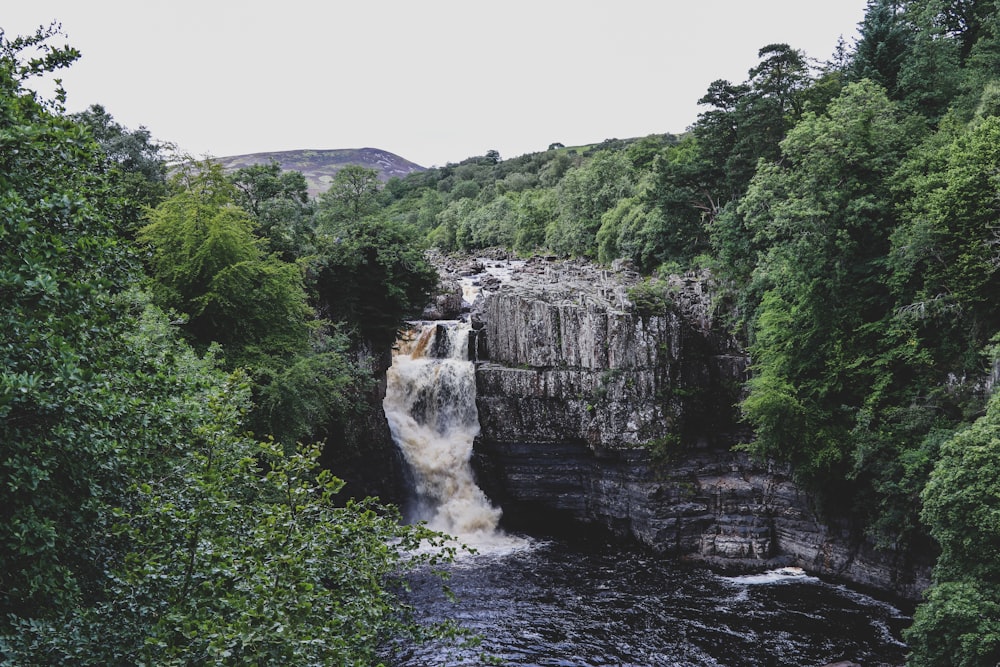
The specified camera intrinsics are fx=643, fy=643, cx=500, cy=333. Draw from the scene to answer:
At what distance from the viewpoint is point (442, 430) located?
35.0 m

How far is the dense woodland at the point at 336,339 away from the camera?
7.96 metres

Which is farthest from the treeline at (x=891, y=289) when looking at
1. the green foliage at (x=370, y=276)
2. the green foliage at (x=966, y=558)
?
the green foliage at (x=370, y=276)

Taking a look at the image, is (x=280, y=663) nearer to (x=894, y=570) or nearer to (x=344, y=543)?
(x=344, y=543)

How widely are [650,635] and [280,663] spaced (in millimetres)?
18338

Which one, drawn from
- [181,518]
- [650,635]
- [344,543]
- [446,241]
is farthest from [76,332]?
[446,241]

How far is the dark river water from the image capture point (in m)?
21.3

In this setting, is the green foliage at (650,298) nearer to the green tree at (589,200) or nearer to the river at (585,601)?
the river at (585,601)

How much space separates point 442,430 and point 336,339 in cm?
898

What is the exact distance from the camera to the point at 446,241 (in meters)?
97.6

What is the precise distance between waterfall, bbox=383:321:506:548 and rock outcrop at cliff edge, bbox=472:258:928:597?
0.87m

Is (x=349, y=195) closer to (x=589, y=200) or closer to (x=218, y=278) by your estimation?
(x=218, y=278)

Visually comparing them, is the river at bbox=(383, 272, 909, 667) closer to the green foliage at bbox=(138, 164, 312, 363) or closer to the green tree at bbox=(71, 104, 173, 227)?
the green foliage at bbox=(138, 164, 312, 363)

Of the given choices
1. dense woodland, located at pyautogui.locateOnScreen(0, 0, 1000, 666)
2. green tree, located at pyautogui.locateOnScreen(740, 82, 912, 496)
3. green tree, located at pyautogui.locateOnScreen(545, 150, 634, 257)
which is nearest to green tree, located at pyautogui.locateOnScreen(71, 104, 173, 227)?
dense woodland, located at pyautogui.locateOnScreen(0, 0, 1000, 666)

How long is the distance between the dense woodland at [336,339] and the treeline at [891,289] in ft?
0.37
